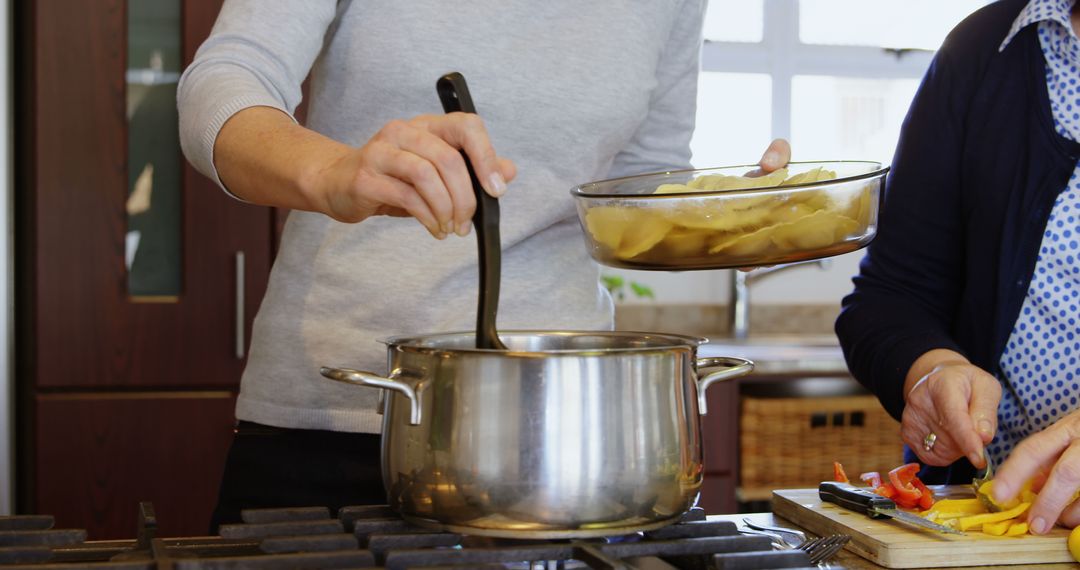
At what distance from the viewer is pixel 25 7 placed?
211cm

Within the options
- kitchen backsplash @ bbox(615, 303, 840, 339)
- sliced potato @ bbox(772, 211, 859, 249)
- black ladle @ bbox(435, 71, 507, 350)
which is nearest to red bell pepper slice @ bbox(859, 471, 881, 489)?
sliced potato @ bbox(772, 211, 859, 249)

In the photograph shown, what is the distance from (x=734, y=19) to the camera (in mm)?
3111

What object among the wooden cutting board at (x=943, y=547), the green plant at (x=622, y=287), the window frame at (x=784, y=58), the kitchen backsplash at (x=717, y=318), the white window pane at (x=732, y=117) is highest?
the window frame at (x=784, y=58)

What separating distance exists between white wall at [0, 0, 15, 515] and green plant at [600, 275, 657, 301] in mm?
1311

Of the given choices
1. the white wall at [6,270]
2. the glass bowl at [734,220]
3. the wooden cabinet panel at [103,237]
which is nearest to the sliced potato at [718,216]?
the glass bowl at [734,220]

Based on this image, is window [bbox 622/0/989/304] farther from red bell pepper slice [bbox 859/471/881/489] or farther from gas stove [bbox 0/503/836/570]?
gas stove [bbox 0/503/836/570]

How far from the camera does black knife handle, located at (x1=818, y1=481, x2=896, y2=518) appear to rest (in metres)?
0.90

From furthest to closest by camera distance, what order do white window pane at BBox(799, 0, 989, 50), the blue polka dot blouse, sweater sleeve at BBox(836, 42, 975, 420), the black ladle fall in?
white window pane at BBox(799, 0, 989, 50)
sweater sleeve at BBox(836, 42, 975, 420)
the blue polka dot blouse
the black ladle

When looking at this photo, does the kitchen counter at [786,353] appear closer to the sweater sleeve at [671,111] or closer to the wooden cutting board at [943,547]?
the sweater sleeve at [671,111]

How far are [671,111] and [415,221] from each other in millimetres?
338

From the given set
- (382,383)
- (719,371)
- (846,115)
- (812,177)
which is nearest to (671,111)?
(812,177)

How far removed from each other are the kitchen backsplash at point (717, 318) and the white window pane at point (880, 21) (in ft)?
2.43

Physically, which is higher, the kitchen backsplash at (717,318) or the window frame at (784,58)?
the window frame at (784,58)

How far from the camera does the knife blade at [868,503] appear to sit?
0.85 m
